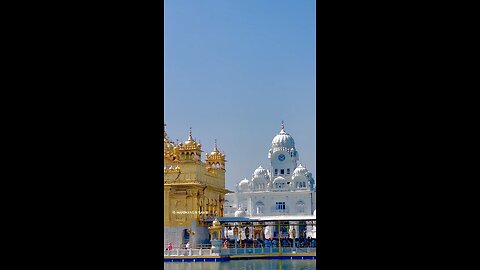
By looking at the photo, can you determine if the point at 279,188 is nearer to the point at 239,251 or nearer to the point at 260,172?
the point at 260,172

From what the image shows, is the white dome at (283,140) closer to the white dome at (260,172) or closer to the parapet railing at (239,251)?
the white dome at (260,172)

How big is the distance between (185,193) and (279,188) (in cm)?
1207

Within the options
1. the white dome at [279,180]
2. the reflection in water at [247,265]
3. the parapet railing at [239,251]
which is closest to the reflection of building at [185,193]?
the parapet railing at [239,251]

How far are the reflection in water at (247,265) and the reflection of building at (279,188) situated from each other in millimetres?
10491

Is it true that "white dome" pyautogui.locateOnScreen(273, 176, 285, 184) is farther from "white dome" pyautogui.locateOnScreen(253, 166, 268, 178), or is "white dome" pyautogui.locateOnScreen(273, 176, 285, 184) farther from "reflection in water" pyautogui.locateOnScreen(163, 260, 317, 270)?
"reflection in water" pyautogui.locateOnScreen(163, 260, 317, 270)

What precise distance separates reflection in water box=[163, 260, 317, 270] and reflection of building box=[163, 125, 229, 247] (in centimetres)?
136

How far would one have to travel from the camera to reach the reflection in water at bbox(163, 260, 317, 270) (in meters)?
21.1

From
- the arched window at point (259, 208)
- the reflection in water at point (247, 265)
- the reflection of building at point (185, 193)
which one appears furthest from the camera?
the arched window at point (259, 208)

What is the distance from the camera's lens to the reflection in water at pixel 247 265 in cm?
2114

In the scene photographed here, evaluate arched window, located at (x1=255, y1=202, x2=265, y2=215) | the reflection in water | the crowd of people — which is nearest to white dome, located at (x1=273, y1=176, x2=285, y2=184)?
arched window, located at (x1=255, y1=202, x2=265, y2=215)

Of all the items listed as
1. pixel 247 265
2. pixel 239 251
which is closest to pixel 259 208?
pixel 239 251
